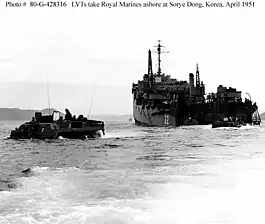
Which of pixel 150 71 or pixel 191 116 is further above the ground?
pixel 150 71

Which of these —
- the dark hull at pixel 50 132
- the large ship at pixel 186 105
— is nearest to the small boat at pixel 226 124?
the large ship at pixel 186 105

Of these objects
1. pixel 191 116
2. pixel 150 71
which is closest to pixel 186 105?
pixel 191 116

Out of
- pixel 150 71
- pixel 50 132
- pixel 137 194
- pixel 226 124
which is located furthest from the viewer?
pixel 150 71

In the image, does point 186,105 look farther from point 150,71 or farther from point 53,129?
point 53,129

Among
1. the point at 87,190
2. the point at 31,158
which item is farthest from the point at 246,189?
the point at 31,158

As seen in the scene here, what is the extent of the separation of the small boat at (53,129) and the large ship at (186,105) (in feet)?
164

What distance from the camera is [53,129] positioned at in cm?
5141

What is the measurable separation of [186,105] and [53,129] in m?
58.1

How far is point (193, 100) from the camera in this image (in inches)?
4254

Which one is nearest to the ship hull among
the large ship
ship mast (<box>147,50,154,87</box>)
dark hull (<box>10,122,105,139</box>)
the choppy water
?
the large ship

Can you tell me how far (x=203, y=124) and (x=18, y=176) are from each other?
89.3 meters

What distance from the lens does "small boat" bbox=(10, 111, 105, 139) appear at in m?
51.6

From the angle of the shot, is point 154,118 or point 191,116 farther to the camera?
point 154,118

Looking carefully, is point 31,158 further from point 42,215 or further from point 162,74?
point 162,74
